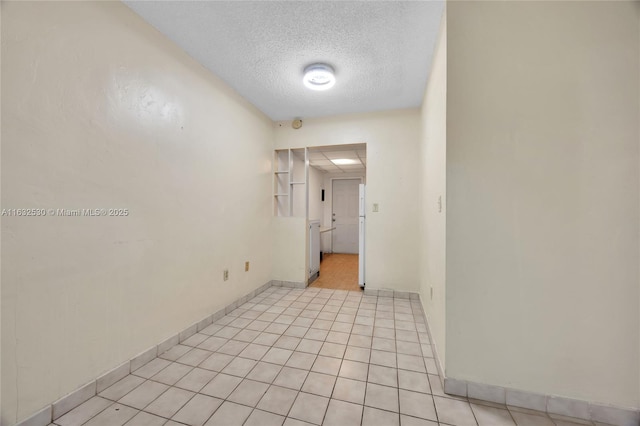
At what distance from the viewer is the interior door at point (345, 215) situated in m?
7.11

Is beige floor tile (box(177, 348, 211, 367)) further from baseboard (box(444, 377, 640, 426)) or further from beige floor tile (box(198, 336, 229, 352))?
baseboard (box(444, 377, 640, 426))

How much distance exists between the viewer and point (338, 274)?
4.60 meters

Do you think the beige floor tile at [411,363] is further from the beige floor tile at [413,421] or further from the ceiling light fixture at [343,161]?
the ceiling light fixture at [343,161]

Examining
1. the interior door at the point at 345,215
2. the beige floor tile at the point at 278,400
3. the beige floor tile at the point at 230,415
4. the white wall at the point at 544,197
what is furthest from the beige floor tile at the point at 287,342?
the interior door at the point at 345,215

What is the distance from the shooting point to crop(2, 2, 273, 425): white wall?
1.20 m

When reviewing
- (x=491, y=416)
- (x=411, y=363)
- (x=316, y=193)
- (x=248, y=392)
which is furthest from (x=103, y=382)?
(x=316, y=193)

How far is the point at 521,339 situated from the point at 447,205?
0.89 metres

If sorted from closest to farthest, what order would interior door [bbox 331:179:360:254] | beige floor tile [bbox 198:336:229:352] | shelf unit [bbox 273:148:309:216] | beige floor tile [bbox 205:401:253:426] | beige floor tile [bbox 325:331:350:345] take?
beige floor tile [bbox 205:401:253:426], beige floor tile [bbox 198:336:229:352], beige floor tile [bbox 325:331:350:345], shelf unit [bbox 273:148:309:216], interior door [bbox 331:179:360:254]

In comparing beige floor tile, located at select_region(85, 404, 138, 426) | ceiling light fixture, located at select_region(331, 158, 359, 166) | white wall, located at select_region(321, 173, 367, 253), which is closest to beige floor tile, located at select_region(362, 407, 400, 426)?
beige floor tile, located at select_region(85, 404, 138, 426)

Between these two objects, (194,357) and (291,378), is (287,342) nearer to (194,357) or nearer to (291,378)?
(291,378)

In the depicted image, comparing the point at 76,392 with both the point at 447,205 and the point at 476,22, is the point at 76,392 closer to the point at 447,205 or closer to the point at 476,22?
the point at 447,205

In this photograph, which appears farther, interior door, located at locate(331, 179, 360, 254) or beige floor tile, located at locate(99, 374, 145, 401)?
interior door, located at locate(331, 179, 360, 254)

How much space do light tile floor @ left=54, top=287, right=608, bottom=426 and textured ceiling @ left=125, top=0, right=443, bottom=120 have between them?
8.28ft

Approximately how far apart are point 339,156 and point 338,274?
2331 millimetres
